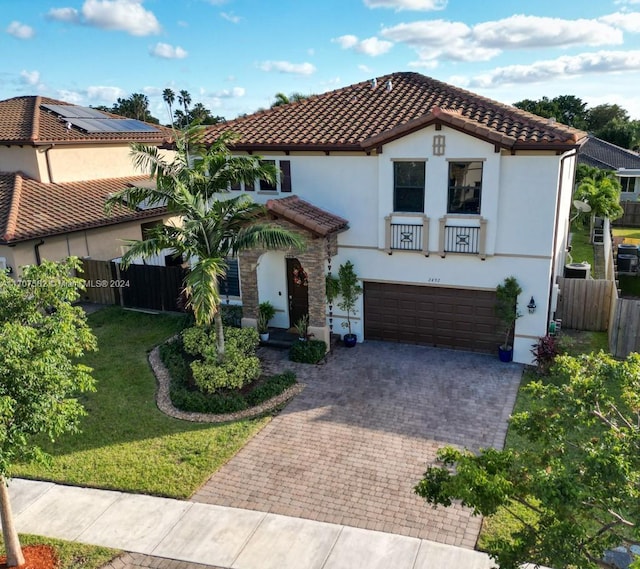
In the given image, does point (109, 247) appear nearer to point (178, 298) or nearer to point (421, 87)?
point (178, 298)

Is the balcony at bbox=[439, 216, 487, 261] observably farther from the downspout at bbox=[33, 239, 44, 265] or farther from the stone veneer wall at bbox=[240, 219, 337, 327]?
the downspout at bbox=[33, 239, 44, 265]

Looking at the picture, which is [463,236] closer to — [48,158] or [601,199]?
[48,158]

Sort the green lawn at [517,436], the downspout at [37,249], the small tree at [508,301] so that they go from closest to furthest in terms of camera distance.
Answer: the green lawn at [517,436] < the small tree at [508,301] < the downspout at [37,249]

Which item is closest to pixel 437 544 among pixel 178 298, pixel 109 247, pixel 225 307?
pixel 225 307

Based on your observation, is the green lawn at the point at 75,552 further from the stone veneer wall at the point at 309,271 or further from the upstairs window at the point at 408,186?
the upstairs window at the point at 408,186

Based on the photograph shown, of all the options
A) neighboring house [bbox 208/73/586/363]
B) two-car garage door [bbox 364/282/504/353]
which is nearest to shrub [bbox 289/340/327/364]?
neighboring house [bbox 208/73/586/363]

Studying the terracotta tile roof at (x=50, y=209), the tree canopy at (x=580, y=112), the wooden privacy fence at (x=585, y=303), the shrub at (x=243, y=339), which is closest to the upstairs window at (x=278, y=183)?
the shrub at (x=243, y=339)
